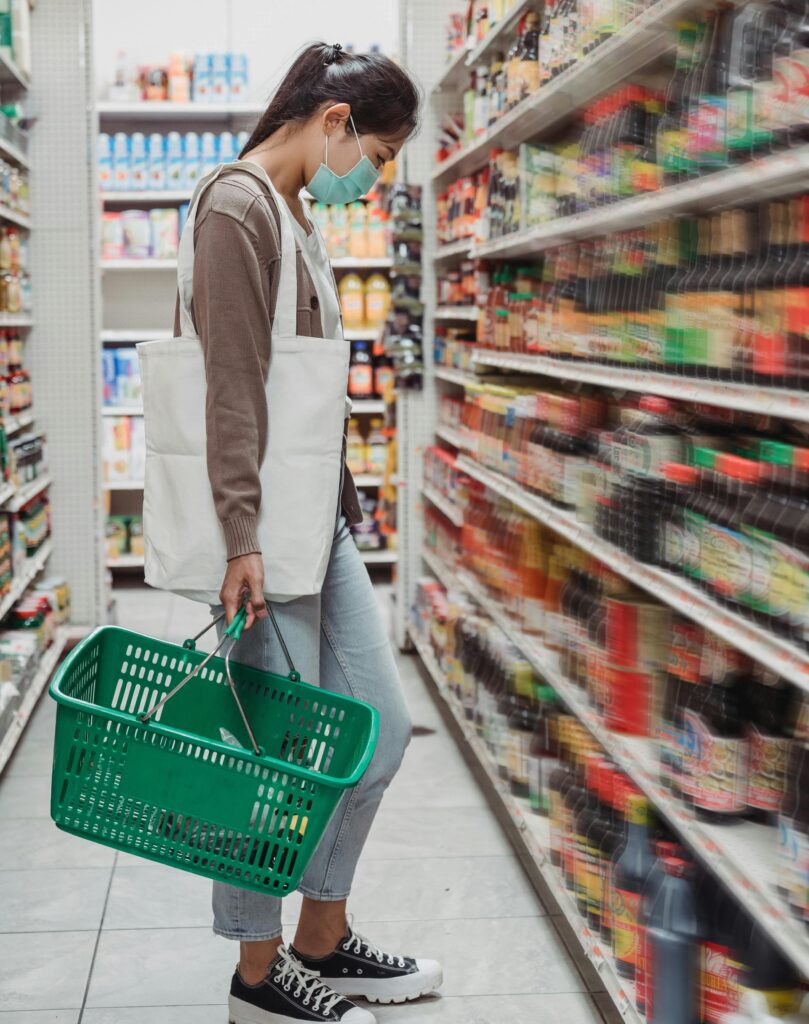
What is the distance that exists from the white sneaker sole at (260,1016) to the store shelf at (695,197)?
61.2 inches

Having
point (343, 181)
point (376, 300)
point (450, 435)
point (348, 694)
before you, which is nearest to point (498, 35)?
point (450, 435)

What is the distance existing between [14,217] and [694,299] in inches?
131

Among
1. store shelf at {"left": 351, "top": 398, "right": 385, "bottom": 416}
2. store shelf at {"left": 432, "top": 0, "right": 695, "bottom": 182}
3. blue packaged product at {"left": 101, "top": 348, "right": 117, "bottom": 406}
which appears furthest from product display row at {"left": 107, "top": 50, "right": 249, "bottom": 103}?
store shelf at {"left": 432, "top": 0, "right": 695, "bottom": 182}

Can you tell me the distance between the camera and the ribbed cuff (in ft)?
6.63

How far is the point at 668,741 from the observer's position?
2217 mm

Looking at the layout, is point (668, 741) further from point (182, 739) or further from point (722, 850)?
point (182, 739)

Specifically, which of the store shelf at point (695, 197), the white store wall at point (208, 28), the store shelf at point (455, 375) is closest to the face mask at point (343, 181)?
the store shelf at point (695, 197)

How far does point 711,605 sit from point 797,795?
0.30 meters

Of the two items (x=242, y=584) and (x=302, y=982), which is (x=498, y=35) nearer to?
(x=242, y=584)

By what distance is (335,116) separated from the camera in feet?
7.15

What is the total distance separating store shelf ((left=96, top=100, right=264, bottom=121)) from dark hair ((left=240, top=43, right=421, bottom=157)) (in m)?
4.72

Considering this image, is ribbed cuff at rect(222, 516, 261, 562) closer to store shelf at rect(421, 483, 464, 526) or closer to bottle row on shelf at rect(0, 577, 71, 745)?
bottle row on shelf at rect(0, 577, 71, 745)

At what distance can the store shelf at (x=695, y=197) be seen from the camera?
1650 mm

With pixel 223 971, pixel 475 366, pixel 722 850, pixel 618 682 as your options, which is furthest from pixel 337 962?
pixel 475 366
